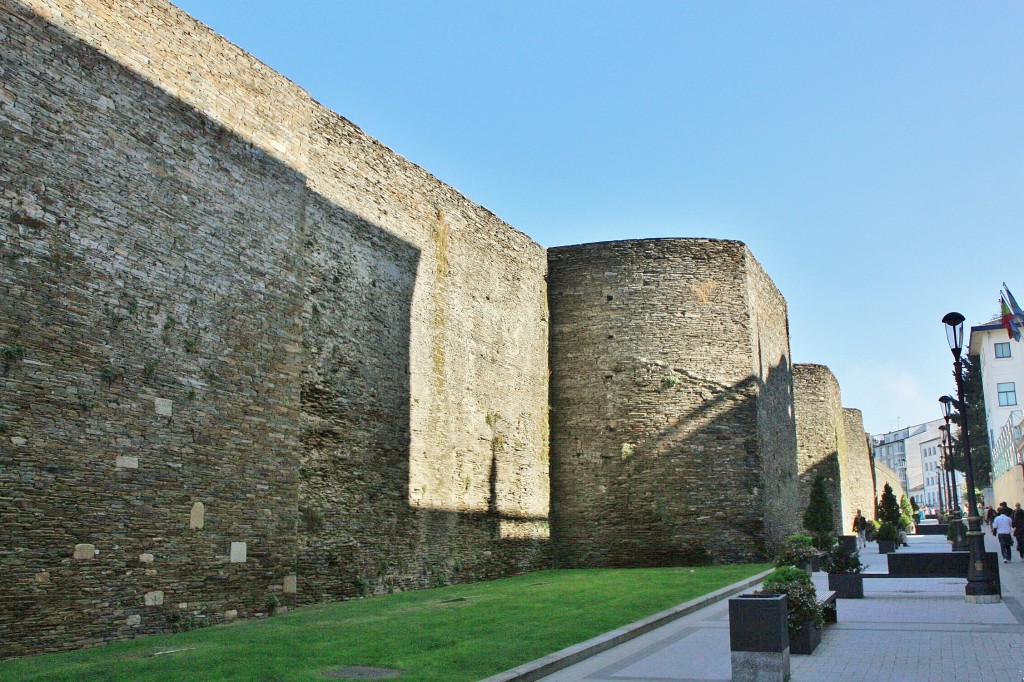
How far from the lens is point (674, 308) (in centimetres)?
2281

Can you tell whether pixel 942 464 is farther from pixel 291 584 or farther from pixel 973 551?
pixel 291 584

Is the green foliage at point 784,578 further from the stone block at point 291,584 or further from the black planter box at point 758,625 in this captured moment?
the stone block at point 291,584

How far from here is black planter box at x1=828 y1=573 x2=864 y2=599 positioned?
14891 millimetres

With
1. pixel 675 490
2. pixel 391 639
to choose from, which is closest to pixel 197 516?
pixel 391 639

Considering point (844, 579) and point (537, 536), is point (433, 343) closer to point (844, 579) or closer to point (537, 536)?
point (537, 536)

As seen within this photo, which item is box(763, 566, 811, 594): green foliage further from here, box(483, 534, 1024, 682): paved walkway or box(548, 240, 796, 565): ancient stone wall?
box(548, 240, 796, 565): ancient stone wall

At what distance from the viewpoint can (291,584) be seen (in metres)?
13.4

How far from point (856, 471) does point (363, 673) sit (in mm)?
40910

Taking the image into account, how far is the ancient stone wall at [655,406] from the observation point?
21812 millimetres

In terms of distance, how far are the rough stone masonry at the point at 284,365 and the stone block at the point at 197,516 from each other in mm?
60

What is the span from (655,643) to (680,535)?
11605mm

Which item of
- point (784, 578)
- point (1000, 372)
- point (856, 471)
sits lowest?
point (784, 578)

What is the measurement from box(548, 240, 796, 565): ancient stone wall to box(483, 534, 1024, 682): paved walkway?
7.70m

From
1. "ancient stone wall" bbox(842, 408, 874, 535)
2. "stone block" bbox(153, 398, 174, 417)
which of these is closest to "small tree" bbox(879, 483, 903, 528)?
"ancient stone wall" bbox(842, 408, 874, 535)
